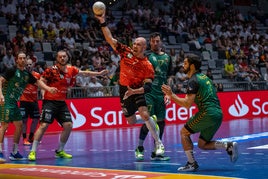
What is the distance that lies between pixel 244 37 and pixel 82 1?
31.5 feet

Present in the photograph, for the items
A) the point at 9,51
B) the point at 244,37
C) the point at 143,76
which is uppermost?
the point at 244,37

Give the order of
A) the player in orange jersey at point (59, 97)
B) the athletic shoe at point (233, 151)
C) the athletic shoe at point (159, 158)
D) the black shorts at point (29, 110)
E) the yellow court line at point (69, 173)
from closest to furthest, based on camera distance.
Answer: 1. the yellow court line at point (69, 173)
2. the athletic shoe at point (233, 151)
3. the athletic shoe at point (159, 158)
4. the player in orange jersey at point (59, 97)
5. the black shorts at point (29, 110)

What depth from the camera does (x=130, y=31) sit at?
84.8 ft

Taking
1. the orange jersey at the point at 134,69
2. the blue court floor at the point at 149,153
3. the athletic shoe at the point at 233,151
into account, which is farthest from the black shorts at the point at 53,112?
the athletic shoe at the point at 233,151

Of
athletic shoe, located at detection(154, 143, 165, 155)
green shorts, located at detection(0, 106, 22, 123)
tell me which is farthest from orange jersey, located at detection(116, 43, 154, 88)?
green shorts, located at detection(0, 106, 22, 123)

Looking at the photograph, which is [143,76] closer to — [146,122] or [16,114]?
[146,122]

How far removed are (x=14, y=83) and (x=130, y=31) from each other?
1560cm

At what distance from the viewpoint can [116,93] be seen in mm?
20031

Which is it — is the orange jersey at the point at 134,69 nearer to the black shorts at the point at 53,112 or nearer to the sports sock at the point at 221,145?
the black shorts at the point at 53,112

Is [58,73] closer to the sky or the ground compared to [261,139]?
closer to the sky

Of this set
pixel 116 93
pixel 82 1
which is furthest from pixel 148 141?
pixel 82 1

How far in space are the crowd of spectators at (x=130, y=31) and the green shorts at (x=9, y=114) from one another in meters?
8.74

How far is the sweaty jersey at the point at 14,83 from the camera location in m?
10.5

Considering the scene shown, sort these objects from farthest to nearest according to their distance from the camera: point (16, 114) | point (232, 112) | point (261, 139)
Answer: point (232, 112) → point (261, 139) → point (16, 114)
